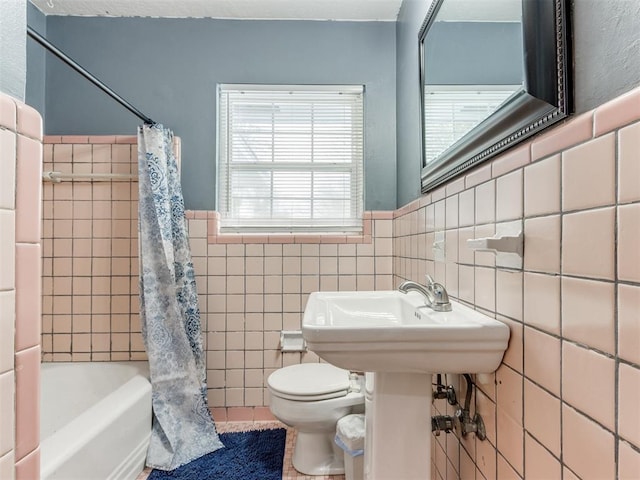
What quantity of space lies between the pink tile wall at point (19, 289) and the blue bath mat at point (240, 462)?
120cm

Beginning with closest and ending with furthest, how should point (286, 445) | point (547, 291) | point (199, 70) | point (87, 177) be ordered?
point (547, 291) < point (286, 445) < point (87, 177) < point (199, 70)

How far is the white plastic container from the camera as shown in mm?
1331

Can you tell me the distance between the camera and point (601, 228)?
53 cm

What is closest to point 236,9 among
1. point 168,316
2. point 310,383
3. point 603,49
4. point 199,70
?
point 199,70

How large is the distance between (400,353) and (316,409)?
0.84 metres

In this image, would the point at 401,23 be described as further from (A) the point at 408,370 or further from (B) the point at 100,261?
(B) the point at 100,261

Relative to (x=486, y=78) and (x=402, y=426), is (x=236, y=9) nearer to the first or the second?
(x=486, y=78)

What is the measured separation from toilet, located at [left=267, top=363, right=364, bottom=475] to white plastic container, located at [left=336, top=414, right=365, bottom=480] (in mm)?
92

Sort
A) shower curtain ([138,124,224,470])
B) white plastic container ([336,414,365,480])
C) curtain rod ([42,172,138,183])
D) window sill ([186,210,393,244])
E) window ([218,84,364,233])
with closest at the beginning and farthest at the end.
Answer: white plastic container ([336,414,365,480]) → shower curtain ([138,124,224,470]) → curtain rod ([42,172,138,183]) → window sill ([186,210,393,244]) → window ([218,84,364,233])

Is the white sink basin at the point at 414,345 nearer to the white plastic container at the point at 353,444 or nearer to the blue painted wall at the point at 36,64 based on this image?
the white plastic container at the point at 353,444

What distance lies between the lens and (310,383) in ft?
5.05

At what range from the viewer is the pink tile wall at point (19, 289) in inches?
19.0

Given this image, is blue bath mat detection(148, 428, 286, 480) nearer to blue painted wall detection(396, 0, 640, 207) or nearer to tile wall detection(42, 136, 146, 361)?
tile wall detection(42, 136, 146, 361)

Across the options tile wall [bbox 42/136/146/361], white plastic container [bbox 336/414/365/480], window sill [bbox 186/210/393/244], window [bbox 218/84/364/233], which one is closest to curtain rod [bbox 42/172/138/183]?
tile wall [bbox 42/136/146/361]
